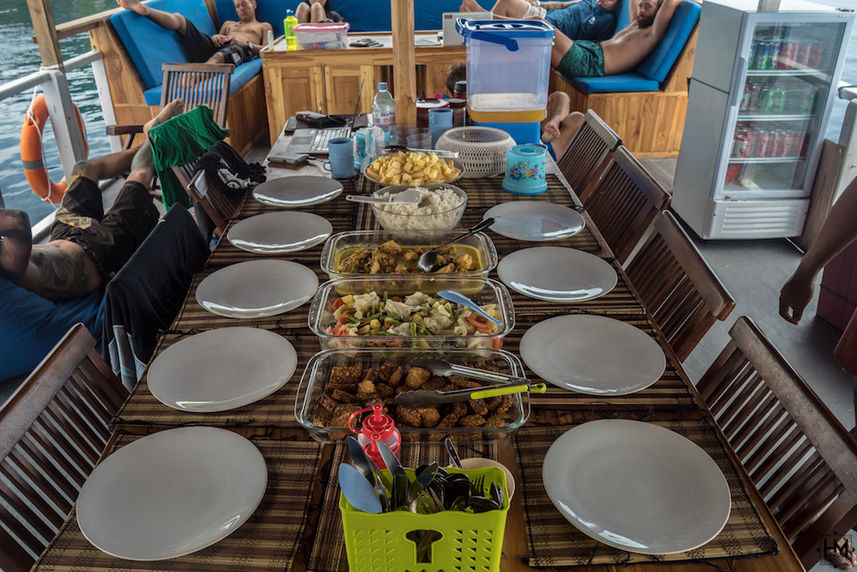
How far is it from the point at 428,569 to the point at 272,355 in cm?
62

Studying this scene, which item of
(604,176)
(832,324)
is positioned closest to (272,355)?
(604,176)

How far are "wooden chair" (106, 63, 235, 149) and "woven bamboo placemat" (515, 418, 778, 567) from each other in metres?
3.22

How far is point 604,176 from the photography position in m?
2.34

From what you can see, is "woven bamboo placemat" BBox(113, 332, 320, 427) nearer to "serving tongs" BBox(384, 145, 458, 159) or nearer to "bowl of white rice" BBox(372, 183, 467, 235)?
"bowl of white rice" BBox(372, 183, 467, 235)

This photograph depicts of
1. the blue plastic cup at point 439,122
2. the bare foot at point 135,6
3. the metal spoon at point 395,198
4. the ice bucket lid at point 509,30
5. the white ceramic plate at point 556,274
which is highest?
the ice bucket lid at point 509,30

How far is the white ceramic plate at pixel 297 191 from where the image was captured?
2.05 m

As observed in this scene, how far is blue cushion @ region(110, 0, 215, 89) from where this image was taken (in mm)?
4582

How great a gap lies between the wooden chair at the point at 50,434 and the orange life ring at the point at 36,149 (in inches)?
124

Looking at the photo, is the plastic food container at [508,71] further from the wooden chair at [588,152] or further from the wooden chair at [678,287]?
the wooden chair at [678,287]

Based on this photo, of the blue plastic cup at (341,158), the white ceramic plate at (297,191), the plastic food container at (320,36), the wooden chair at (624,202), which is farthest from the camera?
the plastic food container at (320,36)

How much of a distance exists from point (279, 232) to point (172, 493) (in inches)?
39.4

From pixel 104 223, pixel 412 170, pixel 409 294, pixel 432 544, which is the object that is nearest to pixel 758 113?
pixel 412 170

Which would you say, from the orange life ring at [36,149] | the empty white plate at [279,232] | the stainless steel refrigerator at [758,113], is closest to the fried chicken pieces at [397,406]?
the empty white plate at [279,232]

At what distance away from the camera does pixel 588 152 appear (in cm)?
254
